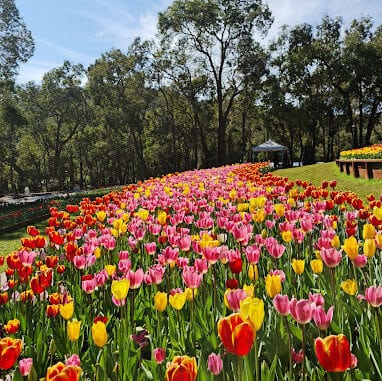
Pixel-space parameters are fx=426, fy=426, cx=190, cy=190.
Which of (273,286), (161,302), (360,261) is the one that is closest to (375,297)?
(273,286)

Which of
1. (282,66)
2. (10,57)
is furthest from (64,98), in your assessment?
(282,66)

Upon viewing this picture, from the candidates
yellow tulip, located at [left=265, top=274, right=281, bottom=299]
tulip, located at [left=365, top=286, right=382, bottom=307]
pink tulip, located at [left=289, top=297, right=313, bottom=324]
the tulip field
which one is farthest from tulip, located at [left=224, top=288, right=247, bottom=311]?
tulip, located at [left=365, top=286, right=382, bottom=307]

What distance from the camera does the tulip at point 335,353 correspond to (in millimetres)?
1292

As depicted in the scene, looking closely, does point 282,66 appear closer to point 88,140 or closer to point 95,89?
point 95,89

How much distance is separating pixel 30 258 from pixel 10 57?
24160 millimetres

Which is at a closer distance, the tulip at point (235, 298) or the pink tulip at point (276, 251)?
the tulip at point (235, 298)

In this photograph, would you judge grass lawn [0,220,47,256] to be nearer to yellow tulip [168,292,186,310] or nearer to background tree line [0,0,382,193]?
A: yellow tulip [168,292,186,310]

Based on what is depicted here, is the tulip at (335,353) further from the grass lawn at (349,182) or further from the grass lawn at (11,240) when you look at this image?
the grass lawn at (11,240)

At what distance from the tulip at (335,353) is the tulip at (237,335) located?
222 mm

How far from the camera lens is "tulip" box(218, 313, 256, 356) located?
4.18 feet

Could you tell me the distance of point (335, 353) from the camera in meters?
1.30

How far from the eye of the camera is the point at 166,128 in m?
47.0

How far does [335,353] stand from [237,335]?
1.01 feet

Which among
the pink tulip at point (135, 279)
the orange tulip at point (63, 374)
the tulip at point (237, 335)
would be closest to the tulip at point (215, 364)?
the tulip at point (237, 335)
